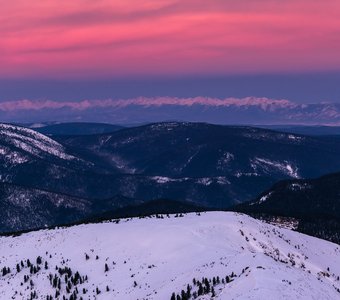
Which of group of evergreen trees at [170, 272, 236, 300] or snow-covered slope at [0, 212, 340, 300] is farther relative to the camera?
snow-covered slope at [0, 212, 340, 300]

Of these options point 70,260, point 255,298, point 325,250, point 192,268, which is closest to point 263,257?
point 192,268

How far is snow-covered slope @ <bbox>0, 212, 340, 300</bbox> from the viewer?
58281mm

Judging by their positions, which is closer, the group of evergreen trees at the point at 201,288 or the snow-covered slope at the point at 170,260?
the group of evergreen trees at the point at 201,288

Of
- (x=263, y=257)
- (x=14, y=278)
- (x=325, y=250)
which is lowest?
(x=325, y=250)

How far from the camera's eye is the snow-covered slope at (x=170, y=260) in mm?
58281

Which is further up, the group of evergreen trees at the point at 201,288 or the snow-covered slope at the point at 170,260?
the group of evergreen trees at the point at 201,288

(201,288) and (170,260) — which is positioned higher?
(201,288)

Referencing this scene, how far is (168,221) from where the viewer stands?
10094 cm

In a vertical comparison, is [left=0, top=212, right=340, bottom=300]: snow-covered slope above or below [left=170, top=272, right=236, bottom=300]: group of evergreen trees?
below

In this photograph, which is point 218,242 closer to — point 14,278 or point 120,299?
point 120,299

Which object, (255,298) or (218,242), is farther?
(218,242)

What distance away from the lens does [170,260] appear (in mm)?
75312

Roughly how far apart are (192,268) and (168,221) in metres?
31.4

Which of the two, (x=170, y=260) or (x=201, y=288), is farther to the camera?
(x=170, y=260)
